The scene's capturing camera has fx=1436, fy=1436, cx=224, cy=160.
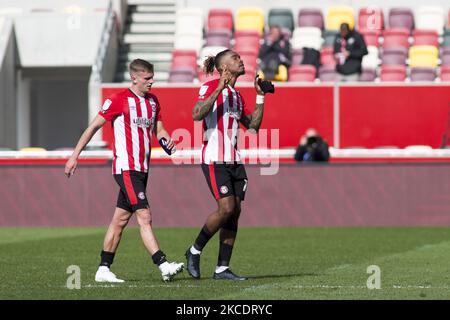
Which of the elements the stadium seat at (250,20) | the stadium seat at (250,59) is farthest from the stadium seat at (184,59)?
the stadium seat at (250,20)

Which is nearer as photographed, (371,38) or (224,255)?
(224,255)

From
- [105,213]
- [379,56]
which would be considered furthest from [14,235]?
[379,56]

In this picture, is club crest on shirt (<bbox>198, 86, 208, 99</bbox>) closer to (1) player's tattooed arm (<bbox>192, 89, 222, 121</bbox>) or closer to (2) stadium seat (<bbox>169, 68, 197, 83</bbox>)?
(1) player's tattooed arm (<bbox>192, 89, 222, 121</bbox>)

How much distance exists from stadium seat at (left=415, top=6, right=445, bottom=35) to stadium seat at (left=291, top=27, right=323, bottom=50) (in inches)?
88.9

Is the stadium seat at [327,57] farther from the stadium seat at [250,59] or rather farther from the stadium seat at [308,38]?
the stadium seat at [250,59]

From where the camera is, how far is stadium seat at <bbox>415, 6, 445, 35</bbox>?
2842 cm

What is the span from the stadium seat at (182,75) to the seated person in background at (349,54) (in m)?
2.97

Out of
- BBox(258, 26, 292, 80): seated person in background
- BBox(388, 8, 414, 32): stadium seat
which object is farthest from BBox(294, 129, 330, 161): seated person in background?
BBox(388, 8, 414, 32): stadium seat

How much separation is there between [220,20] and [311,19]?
1.83 meters

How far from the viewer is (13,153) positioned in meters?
22.6

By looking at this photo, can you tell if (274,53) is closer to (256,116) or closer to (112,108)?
(256,116)

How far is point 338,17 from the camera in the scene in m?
28.4

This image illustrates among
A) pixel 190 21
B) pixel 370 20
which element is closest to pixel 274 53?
pixel 370 20

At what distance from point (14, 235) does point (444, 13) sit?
12.6 metres
